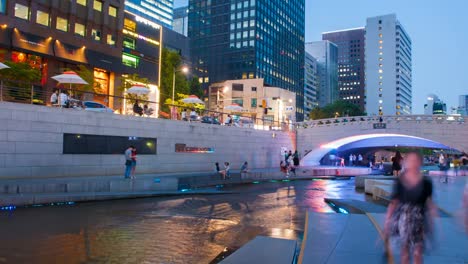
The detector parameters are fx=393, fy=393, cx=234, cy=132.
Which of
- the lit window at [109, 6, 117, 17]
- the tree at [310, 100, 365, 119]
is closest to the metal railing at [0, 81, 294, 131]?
the lit window at [109, 6, 117, 17]

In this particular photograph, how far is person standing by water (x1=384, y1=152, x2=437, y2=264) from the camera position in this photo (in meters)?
5.69

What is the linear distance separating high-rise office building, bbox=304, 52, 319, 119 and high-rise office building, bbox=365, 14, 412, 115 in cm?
2703

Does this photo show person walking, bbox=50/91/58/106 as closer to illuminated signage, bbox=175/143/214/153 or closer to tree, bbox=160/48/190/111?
illuminated signage, bbox=175/143/214/153

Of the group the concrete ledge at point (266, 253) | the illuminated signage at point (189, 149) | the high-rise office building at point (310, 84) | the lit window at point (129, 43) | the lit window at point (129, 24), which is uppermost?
the high-rise office building at point (310, 84)

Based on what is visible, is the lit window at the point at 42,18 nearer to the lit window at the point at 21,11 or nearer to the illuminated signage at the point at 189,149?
the lit window at the point at 21,11

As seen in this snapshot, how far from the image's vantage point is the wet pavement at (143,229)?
8.27 m

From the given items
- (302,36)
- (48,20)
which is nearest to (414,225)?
(48,20)

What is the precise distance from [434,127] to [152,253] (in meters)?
42.1

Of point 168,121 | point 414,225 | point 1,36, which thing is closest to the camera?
point 414,225

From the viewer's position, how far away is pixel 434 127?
43062mm

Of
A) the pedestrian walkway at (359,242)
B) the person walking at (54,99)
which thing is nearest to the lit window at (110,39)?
the person walking at (54,99)

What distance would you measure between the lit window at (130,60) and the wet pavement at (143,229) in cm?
4384

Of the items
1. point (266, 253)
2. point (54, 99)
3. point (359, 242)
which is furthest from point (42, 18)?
point (359, 242)

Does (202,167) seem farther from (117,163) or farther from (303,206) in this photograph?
(303,206)
